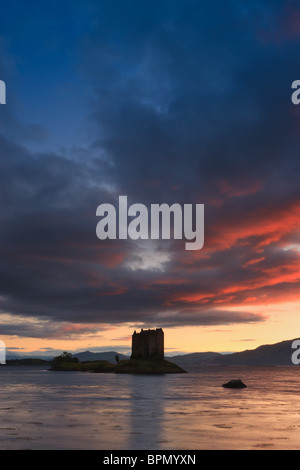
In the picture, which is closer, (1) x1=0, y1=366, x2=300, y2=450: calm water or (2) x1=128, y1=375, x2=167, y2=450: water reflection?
(1) x1=0, y1=366, x2=300, y2=450: calm water

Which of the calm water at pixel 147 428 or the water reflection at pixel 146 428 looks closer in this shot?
the calm water at pixel 147 428

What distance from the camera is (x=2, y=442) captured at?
37.9 meters

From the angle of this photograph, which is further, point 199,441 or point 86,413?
point 86,413

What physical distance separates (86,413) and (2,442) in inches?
1005

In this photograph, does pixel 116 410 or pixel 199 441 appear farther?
pixel 116 410

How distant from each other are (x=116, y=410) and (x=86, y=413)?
6162 millimetres

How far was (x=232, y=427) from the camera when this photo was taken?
49188mm
